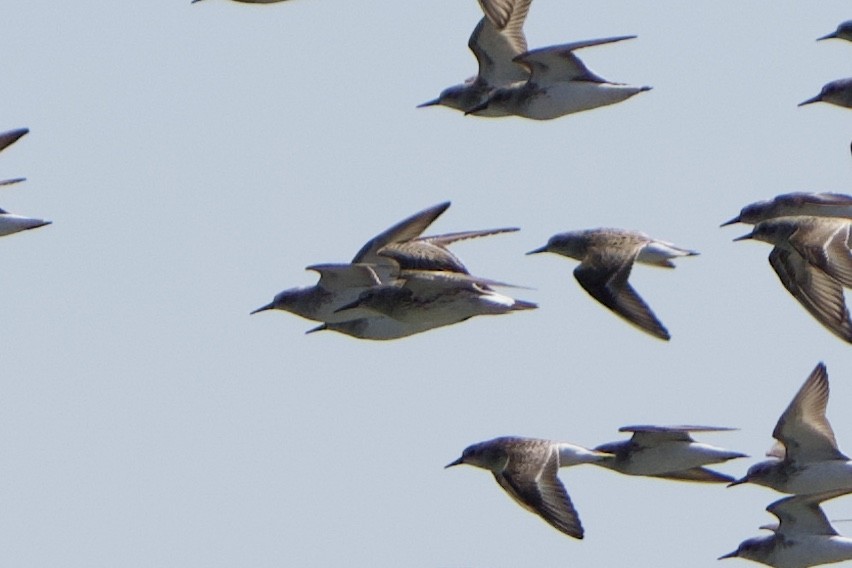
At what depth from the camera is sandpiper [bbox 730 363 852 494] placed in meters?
18.2

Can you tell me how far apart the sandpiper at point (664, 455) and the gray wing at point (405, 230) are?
5.77ft

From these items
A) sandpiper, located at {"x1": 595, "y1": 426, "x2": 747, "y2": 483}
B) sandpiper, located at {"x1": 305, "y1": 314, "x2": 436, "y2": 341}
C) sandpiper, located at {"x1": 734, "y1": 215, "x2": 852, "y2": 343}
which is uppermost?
sandpiper, located at {"x1": 734, "y1": 215, "x2": 852, "y2": 343}

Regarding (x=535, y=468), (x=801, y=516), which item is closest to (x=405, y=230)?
(x=535, y=468)

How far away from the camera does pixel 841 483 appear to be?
1817 cm

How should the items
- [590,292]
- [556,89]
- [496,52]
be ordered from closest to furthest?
[590,292]
[556,89]
[496,52]

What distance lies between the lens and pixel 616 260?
Answer: 57.5ft

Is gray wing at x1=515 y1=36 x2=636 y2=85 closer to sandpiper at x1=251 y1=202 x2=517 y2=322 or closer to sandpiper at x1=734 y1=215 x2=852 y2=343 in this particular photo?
sandpiper at x1=251 y1=202 x2=517 y2=322

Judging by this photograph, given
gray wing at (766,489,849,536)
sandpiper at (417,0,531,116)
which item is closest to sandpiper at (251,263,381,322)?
sandpiper at (417,0,531,116)

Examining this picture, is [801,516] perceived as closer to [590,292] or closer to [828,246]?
[828,246]

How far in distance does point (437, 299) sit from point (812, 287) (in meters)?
2.39

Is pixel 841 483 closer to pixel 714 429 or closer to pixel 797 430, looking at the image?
pixel 797 430

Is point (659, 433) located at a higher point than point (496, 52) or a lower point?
lower

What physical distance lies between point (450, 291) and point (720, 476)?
272cm

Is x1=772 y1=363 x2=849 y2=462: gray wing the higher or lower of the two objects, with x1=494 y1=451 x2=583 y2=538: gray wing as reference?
lower
